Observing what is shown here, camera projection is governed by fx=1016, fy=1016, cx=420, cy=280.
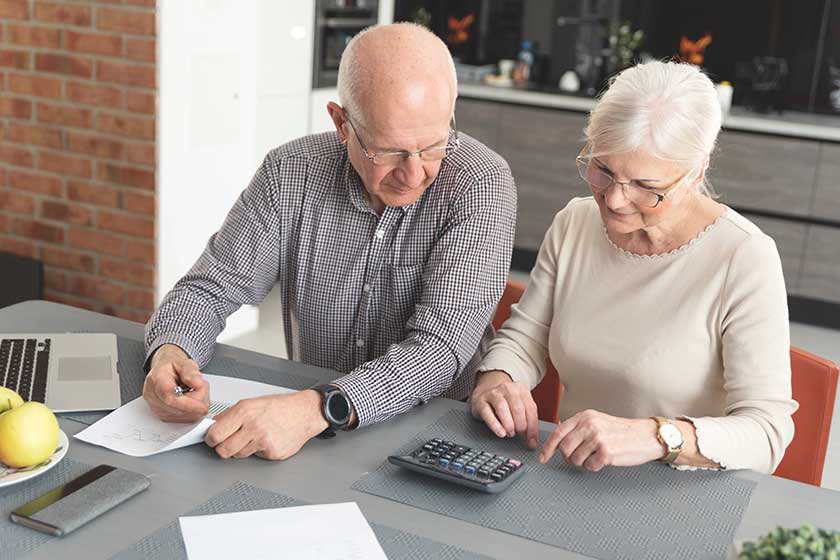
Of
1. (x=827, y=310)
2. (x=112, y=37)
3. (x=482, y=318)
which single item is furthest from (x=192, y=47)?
(x=827, y=310)

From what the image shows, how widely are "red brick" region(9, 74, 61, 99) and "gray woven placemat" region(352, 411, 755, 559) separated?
2415 millimetres

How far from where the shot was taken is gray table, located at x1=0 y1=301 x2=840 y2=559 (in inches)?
48.5

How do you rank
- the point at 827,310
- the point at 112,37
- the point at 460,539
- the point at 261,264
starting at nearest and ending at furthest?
1. the point at 460,539
2. the point at 261,264
3. the point at 112,37
4. the point at 827,310

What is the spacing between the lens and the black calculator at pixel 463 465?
1.35m

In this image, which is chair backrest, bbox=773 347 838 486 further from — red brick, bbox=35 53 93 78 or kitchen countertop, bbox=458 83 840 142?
kitchen countertop, bbox=458 83 840 142

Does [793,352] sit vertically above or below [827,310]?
above

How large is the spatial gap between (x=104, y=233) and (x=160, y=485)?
2294mm

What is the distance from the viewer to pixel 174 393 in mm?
1540

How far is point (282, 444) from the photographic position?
56.7 inches

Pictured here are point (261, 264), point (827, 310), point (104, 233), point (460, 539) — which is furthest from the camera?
point (827, 310)

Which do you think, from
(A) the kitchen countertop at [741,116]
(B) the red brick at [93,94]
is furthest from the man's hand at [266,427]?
(A) the kitchen countertop at [741,116]

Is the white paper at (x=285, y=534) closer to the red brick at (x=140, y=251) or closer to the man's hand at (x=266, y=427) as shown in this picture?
the man's hand at (x=266, y=427)

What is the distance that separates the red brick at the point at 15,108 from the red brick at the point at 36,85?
4 cm

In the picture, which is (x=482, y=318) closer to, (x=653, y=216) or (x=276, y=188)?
(x=653, y=216)
